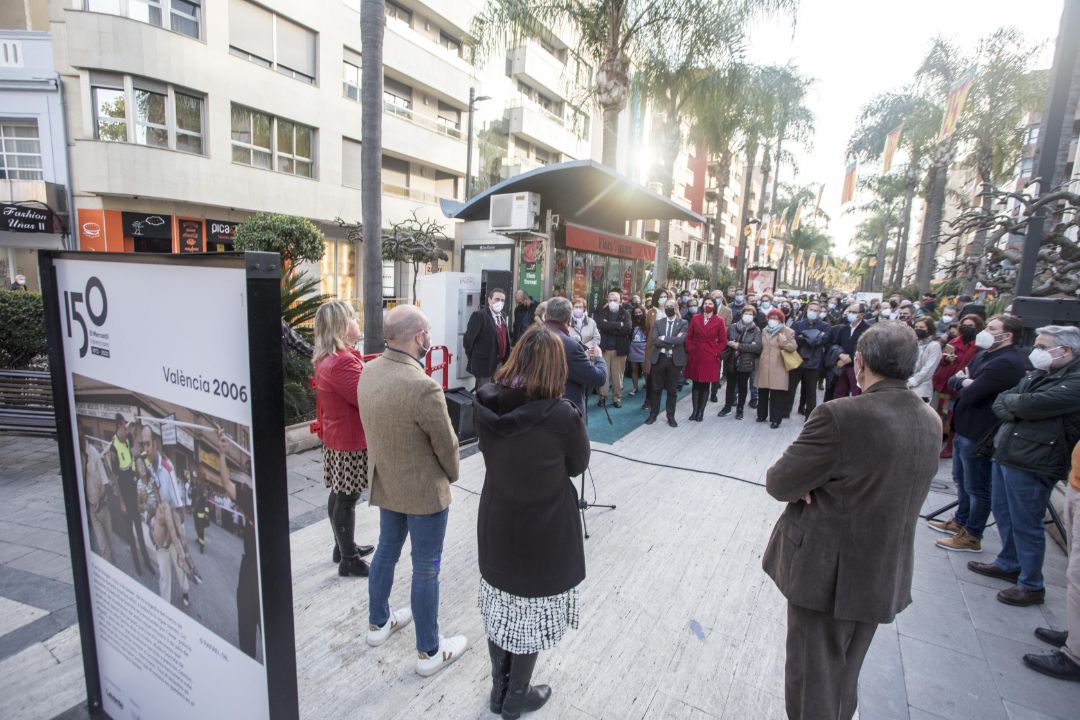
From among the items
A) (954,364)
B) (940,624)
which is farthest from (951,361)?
(940,624)

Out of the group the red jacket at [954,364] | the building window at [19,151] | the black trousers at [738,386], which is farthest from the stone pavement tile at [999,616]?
the building window at [19,151]

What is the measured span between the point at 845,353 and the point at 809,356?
56cm

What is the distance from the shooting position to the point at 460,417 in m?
6.47

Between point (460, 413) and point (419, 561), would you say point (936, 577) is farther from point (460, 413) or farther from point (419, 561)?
point (460, 413)

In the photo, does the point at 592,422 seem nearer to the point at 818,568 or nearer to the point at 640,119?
the point at 818,568

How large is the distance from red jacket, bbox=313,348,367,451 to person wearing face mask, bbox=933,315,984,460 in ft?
21.2

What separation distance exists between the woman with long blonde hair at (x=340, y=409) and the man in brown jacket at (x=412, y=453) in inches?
24.2

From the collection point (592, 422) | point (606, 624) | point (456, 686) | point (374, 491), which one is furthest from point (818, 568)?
point (592, 422)

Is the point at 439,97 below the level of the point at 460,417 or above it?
above

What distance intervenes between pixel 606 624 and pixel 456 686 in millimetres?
1031

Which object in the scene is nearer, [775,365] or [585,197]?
[775,365]

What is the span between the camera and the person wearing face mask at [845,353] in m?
8.03

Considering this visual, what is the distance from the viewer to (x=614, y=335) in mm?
8984

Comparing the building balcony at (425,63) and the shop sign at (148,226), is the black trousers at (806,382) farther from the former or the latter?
the building balcony at (425,63)
